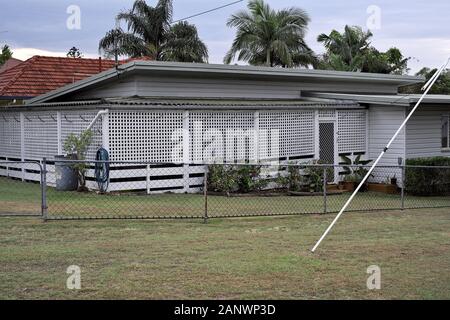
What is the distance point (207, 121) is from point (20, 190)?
5159 millimetres

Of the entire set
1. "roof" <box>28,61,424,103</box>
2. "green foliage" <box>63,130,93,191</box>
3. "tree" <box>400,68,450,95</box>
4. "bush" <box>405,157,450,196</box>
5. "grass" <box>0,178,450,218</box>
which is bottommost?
"grass" <box>0,178,450,218</box>

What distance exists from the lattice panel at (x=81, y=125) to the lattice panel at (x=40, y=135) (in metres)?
0.57

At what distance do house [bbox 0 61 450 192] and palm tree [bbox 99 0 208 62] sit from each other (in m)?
18.5

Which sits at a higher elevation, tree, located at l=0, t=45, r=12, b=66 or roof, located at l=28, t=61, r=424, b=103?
tree, located at l=0, t=45, r=12, b=66

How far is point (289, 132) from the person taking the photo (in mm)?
18141

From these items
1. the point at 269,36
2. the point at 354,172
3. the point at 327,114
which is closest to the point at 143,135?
the point at 327,114

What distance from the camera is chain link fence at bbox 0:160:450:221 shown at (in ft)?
40.0

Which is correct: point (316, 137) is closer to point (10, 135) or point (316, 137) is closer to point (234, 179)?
point (234, 179)

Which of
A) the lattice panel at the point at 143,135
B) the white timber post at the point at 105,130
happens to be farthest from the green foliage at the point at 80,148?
the lattice panel at the point at 143,135

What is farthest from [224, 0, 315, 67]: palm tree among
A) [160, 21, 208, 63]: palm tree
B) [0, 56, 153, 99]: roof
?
[0, 56, 153, 99]: roof

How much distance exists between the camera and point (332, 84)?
22453mm
